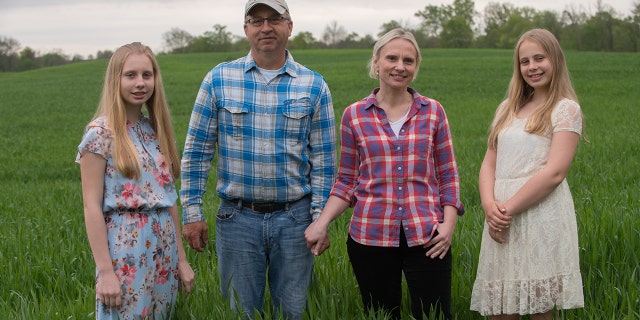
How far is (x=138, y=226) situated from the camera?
295cm

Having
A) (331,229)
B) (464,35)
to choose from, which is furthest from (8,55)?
(331,229)

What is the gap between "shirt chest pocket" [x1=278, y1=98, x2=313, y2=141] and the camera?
3215mm

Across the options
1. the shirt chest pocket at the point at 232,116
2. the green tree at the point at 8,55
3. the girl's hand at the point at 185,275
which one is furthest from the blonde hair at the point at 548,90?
the green tree at the point at 8,55

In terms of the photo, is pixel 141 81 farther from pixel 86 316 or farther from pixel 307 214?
pixel 86 316

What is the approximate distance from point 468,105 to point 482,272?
1637 cm

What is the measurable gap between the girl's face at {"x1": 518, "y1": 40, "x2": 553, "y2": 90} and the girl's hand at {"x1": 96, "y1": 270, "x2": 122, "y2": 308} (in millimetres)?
2082

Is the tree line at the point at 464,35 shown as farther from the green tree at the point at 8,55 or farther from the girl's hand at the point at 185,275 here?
the girl's hand at the point at 185,275

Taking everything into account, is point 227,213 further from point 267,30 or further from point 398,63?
point 398,63

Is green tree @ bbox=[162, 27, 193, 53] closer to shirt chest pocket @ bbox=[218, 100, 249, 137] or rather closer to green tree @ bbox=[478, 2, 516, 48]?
green tree @ bbox=[478, 2, 516, 48]

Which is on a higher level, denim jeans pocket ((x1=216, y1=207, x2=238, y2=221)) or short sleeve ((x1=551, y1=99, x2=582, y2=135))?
short sleeve ((x1=551, y1=99, x2=582, y2=135))

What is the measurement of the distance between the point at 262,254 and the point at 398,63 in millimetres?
1084

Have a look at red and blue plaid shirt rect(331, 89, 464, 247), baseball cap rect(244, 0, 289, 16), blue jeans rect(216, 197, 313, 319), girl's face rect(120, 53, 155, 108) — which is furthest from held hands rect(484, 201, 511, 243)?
girl's face rect(120, 53, 155, 108)

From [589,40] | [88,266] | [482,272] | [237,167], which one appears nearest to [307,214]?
[237,167]

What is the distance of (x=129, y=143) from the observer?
294 centimetres
